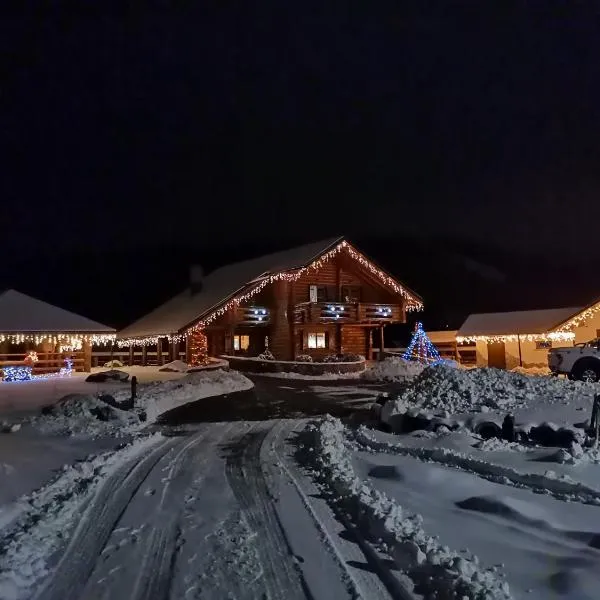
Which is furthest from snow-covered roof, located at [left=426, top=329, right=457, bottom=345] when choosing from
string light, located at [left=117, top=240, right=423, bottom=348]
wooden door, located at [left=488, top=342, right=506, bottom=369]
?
wooden door, located at [left=488, top=342, right=506, bottom=369]

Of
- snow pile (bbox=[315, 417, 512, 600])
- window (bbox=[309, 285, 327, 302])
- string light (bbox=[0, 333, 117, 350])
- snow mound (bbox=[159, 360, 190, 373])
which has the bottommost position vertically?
snow pile (bbox=[315, 417, 512, 600])

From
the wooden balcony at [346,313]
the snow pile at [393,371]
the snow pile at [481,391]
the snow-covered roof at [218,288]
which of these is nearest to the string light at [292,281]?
the snow-covered roof at [218,288]

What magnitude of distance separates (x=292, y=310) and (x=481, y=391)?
23634mm

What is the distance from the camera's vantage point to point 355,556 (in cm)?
588

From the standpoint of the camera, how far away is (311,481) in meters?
9.10

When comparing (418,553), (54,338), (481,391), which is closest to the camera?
(418,553)

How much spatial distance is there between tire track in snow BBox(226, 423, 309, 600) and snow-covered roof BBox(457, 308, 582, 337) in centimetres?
2869

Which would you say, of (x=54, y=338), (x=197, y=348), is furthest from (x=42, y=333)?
(x=197, y=348)

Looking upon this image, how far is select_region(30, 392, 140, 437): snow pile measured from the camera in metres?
15.0

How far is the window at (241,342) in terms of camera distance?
41938 mm

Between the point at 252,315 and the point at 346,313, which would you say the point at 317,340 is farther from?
the point at 252,315

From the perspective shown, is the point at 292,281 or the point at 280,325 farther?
the point at 280,325

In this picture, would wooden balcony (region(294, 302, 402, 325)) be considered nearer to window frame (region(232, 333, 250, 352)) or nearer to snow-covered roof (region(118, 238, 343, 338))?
snow-covered roof (region(118, 238, 343, 338))

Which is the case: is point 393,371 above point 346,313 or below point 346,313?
below
